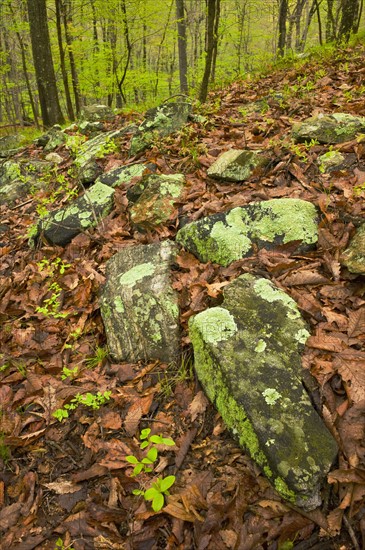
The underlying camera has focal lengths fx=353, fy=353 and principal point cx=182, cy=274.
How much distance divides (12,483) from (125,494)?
871 millimetres

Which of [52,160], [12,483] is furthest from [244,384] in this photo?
[52,160]

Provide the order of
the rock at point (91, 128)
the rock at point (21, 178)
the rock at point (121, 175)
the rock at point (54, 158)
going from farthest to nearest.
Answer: the rock at point (91, 128) → the rock at point (54, 158) → the rock at point (21, 178) → the rock at point (121, 175)

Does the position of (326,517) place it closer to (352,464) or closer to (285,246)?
(352,464)

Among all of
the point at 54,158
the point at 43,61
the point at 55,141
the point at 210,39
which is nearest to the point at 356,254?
the point at 210,39

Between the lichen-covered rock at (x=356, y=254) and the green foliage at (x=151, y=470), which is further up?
the lichen-covered rock at (x=356, y=254)

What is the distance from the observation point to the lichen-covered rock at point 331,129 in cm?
461

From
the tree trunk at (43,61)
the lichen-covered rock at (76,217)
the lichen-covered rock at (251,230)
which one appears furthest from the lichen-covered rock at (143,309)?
the tree trunk at (43,61)

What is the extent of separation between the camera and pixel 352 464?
1.91 metres

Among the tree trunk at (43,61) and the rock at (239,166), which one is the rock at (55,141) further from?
the rock at (239,166)

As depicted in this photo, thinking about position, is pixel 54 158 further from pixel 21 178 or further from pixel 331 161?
pixel 331 161

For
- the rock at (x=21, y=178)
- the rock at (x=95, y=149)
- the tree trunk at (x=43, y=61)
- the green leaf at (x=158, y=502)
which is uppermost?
the tree trunk at (x=43, y=61)

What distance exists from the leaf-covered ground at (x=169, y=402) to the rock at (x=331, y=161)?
0.09m

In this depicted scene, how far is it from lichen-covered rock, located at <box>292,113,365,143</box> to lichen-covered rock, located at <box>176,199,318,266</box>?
172 cm

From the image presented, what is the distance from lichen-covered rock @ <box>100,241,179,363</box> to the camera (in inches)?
118
